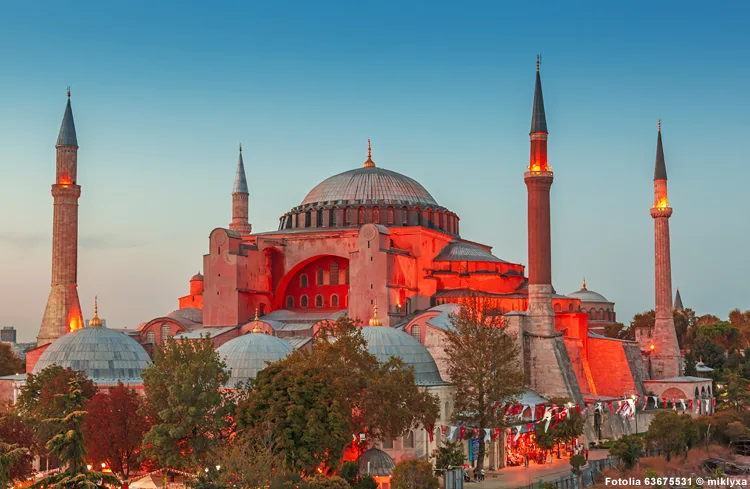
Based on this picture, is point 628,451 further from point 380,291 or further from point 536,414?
point 380,291

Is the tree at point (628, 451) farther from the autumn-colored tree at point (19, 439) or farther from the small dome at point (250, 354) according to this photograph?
the autumn-colored tree at point (19, 439)

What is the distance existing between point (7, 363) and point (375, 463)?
25.2 metres

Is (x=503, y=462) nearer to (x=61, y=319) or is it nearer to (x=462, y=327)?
(x=462, y=327)

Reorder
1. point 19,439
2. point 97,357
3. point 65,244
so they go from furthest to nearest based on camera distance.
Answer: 1. point 65,244
2. point 97,357
3. point 19,439

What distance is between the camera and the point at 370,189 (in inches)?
1800

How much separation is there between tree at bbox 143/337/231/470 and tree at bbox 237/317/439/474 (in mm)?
876

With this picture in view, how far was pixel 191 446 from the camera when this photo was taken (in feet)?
84.1

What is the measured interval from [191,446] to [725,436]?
22150mm

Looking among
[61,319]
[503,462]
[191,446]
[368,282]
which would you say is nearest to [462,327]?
[503,462]

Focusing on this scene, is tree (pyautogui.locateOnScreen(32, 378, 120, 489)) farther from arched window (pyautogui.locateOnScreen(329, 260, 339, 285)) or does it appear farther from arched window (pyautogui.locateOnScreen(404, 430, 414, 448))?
arched window (pyautogui.locateOnScreen(329, 260, 339, 285))

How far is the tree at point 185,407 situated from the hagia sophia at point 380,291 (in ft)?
23.3

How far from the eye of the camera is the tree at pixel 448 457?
93.5 ft

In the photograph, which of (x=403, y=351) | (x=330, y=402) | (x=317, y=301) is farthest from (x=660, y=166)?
(x=330, y=402)

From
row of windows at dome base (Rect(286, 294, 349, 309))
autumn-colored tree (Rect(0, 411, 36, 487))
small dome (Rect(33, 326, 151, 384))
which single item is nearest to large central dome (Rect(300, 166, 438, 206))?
row of windows at dome base (Rect(286, 294, 349, 309))
